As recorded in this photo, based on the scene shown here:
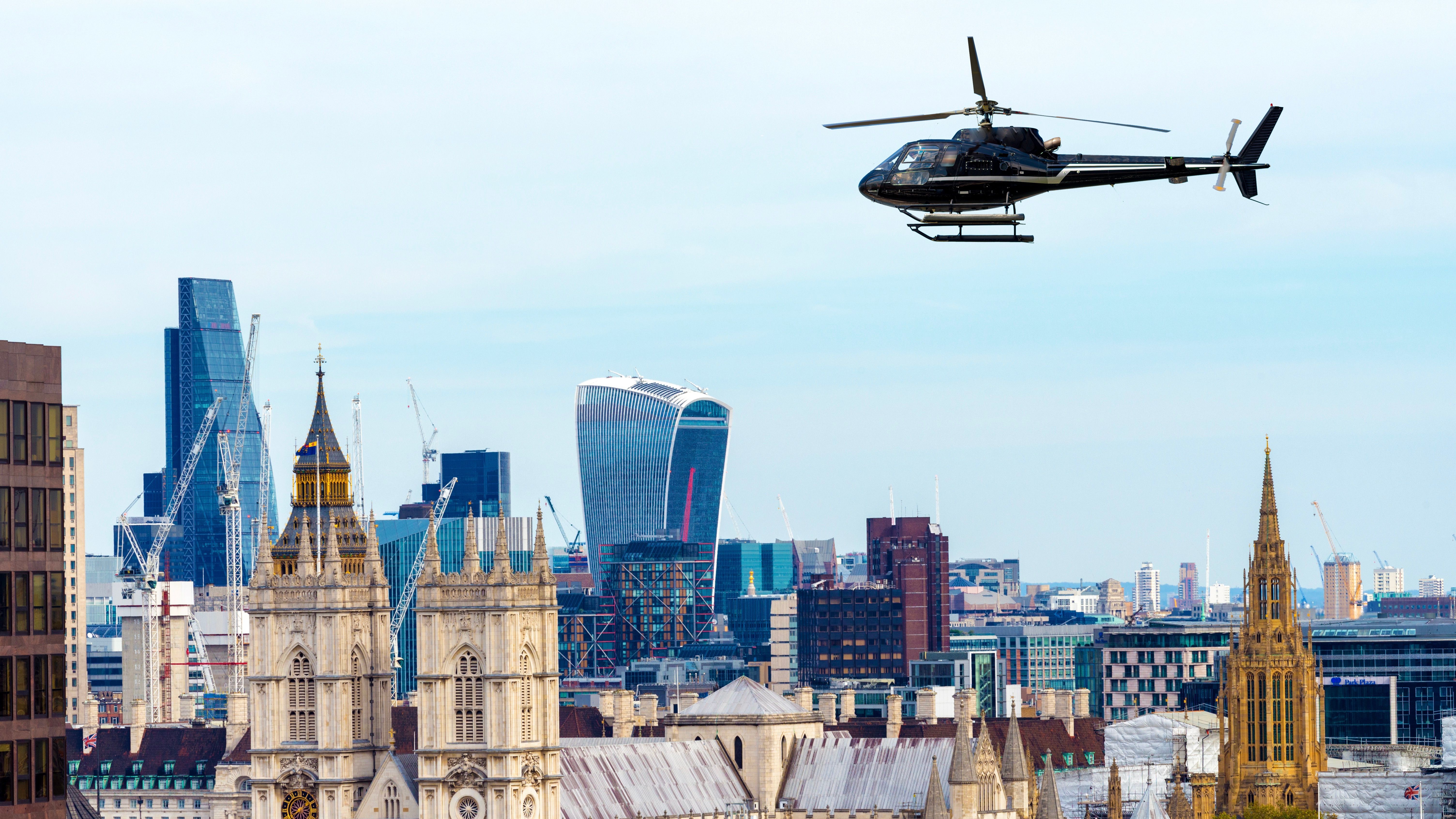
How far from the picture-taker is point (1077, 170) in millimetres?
90375

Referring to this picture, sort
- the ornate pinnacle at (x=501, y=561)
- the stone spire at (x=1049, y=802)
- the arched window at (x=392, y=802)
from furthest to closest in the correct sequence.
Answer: the arched window at (x=392, y=802), the ornate pinnacle at (x=501, y=561), the stone spire at (x=1049, y=802)

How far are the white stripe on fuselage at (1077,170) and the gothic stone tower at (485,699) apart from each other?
88279mm

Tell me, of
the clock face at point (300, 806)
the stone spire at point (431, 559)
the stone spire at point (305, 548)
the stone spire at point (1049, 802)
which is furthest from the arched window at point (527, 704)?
the stone spire at point (1049, 802)

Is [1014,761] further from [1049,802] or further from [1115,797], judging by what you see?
[1049,802]

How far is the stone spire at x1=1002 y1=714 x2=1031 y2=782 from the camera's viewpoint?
193 m

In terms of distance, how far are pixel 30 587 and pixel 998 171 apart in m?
32.5

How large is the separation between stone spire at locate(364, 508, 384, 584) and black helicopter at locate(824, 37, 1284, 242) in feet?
306

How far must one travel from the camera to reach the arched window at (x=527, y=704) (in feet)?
576

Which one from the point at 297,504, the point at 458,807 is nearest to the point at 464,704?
the point at 458,807

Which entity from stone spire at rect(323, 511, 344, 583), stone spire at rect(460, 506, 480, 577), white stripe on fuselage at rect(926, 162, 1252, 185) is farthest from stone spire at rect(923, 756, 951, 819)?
white stripe on fuselage at rect(926, 162, 1252, 185)

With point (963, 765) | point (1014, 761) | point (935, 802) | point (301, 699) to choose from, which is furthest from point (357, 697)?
point (1014, 761)

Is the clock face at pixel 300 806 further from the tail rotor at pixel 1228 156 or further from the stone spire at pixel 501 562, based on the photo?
the tail rotor at pixel 1228 156

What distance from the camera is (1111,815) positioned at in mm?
185125

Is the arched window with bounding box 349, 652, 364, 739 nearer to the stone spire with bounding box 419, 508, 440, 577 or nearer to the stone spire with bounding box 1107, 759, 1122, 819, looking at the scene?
the stone spire with bounding box 419, 508, 440, 577
